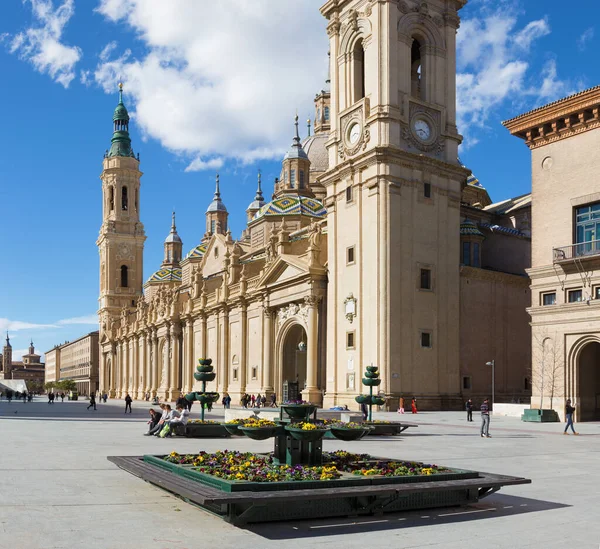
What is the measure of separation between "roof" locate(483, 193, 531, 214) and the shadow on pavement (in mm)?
50213

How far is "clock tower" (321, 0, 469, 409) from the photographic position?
45656 mm

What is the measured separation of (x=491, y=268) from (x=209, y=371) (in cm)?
2919

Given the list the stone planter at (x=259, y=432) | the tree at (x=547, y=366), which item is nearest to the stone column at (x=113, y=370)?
the tree at (x=547, y=366)

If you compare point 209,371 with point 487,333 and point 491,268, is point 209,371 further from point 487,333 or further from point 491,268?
point 491,268

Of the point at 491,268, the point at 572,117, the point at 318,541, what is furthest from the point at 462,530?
the point at 491,268

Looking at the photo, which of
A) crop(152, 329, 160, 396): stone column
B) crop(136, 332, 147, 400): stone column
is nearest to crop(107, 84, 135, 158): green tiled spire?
crop(136, 332, 147, 400): stone column

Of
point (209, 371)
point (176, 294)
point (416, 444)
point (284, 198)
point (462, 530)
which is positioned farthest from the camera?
point (176, 294)

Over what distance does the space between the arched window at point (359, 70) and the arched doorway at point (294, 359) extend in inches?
671

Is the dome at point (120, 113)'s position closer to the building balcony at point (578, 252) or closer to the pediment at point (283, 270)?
the pediment at point (283, 270)

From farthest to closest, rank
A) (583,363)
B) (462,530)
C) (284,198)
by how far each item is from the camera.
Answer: (284,198) → (583,363) → (462,530)

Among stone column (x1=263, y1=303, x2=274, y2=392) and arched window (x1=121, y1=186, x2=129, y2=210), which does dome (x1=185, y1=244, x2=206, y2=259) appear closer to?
arched window (x1=121, y1=186, x2=129, y2=210)

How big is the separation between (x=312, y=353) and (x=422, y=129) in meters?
16.1

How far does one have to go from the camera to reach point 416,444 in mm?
22906

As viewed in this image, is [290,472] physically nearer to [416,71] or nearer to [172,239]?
[416,71]
